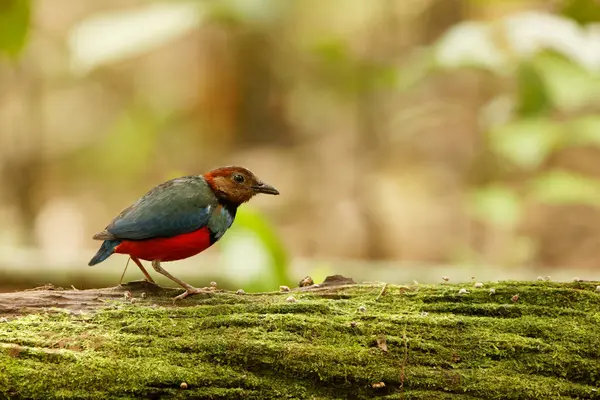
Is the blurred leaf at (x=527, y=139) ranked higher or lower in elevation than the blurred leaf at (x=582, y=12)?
lower

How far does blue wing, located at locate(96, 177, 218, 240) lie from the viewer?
108 inches

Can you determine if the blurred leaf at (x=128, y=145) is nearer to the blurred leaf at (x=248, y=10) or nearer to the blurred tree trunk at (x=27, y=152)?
the blurred tree trunk at (x=27, y=152)

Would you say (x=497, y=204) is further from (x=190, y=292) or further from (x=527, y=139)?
(x=190, y=292)

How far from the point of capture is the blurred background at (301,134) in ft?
27.2

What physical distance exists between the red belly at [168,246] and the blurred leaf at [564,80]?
300 centimetres

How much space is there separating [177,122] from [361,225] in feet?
10.1

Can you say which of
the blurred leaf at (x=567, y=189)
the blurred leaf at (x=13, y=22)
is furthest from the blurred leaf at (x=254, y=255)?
the blurred leaf at (x=567, y=189)

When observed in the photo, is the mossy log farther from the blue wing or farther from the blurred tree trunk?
the blurred tree trunk

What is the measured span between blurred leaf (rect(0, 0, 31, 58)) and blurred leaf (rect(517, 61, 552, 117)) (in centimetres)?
313

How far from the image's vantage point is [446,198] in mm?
9898

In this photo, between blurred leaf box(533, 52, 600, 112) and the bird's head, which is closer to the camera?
the bird's head

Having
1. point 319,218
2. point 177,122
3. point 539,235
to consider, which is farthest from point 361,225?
point 177,122

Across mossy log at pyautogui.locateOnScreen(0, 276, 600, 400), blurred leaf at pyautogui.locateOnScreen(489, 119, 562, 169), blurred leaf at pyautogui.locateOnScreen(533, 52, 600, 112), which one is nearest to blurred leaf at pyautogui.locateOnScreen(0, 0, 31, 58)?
mossy log at pyautogui.locateOnScreen(0, 276, 600, 400)

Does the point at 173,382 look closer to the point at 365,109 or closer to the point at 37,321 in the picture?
the point at 37,321
